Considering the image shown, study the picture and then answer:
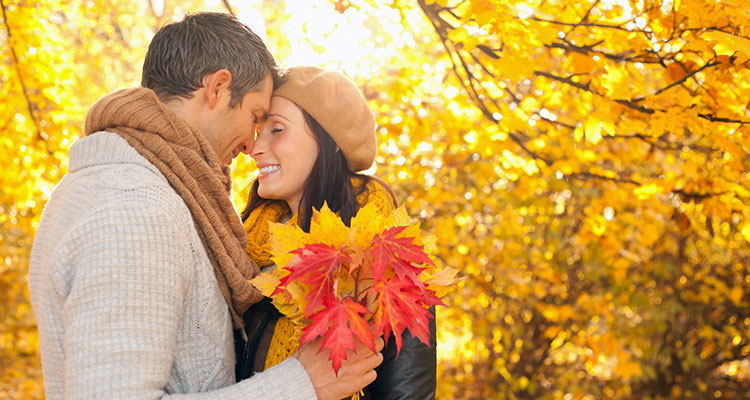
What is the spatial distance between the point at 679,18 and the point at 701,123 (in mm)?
363

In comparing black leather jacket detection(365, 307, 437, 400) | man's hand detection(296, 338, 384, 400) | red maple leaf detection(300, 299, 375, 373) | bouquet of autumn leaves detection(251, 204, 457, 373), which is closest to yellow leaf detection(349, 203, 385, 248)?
bouquet of autumn leaves detection(251, 204, 457, 373)

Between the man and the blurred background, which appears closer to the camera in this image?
the man

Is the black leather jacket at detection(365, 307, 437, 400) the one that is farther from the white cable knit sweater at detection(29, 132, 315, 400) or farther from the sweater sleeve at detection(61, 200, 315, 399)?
the sweater sleeve at detection(61, 200, 315, 399)

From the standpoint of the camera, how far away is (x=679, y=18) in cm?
204

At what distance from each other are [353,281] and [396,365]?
54cm

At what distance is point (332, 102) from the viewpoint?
6.52 feet

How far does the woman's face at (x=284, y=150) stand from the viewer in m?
2.03

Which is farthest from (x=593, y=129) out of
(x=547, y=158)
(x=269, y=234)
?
(x=269, y=234)

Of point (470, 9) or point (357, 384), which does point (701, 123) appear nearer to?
point (470, 9)

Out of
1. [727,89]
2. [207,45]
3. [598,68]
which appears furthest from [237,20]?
[727,89]

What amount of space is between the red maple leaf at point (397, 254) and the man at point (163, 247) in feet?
0.94

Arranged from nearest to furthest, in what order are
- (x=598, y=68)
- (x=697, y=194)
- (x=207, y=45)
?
1. (x=207, y=45)
2. (x=598, y=68)
3. (x=697, y=194)

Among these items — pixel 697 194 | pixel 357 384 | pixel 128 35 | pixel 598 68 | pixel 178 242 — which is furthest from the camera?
pixel 128 35

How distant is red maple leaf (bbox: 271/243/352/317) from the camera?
3.89ft
